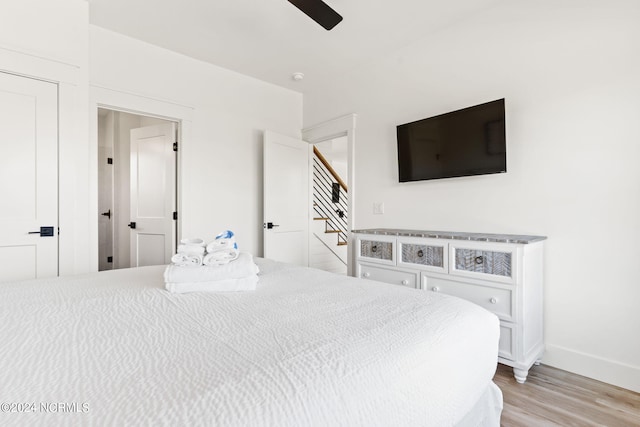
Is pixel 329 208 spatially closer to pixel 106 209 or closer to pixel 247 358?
pixel 106 209

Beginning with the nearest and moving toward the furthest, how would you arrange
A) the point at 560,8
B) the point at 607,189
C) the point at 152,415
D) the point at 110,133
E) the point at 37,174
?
the point at 152,415 → the point at 607,189 → the point at 560,8 → the point at 37,174 → the point at 110,133

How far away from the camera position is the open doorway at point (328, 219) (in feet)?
14.3

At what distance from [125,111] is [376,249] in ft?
8.68

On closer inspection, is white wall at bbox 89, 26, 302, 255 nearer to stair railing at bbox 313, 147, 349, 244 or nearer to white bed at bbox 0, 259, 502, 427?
stair railing at bbox 313, 147, 349, 244

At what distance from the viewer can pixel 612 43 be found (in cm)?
193

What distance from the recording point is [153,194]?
11.5 ft

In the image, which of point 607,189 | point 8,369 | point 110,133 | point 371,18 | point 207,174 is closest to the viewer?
point 8,369

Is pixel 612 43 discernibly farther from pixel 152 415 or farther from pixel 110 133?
pixel 110 133

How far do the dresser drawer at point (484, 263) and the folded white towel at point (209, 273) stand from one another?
4.87ft

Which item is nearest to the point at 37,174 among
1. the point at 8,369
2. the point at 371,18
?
the point at 8,369

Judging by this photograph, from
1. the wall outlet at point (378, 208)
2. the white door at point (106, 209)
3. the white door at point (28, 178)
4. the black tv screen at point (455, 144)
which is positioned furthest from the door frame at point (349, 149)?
the white door at point (106, 209)

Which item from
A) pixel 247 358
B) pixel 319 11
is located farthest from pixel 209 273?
pixel 319 11

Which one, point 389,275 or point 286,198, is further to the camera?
point 286,198

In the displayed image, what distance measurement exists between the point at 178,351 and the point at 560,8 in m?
2.95
